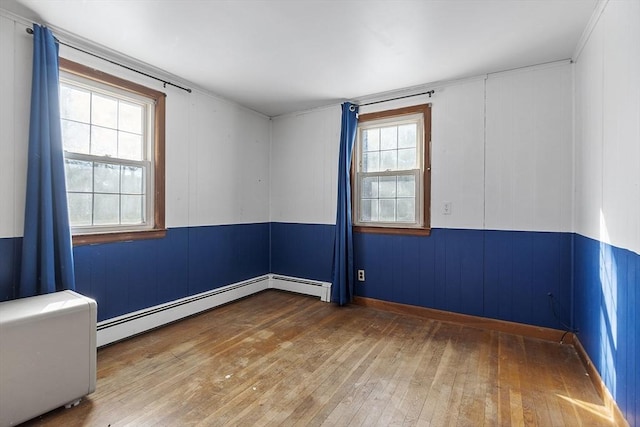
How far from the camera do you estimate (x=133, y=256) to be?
288 cm

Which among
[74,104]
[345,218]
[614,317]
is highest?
[74,104]

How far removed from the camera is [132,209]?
9.75 ft

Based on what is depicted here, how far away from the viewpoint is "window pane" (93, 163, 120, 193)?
2688 mm

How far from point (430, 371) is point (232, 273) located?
101 inches

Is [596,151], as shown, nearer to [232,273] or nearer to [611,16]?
[611,16]

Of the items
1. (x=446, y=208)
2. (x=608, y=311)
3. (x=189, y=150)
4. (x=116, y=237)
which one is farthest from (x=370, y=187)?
(x=116, y=237)

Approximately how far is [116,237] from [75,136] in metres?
0.89

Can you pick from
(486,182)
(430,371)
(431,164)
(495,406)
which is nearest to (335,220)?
(431,164)

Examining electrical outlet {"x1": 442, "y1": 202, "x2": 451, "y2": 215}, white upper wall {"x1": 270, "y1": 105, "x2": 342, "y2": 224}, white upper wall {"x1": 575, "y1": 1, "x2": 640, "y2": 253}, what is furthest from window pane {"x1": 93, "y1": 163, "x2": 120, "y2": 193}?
white upper wall {"x1": 575, "y1": 1, "x2": 640, "y2": 253}

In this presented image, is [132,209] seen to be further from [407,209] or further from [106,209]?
[407,209]

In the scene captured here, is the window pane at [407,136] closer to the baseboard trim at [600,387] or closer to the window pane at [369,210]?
the window pane at [369,210]

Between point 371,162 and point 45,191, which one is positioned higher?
point 371,162

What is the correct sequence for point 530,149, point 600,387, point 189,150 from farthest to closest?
point 189,150, point 530,149, point 600,387

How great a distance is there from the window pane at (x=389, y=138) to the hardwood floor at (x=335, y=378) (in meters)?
1.99
